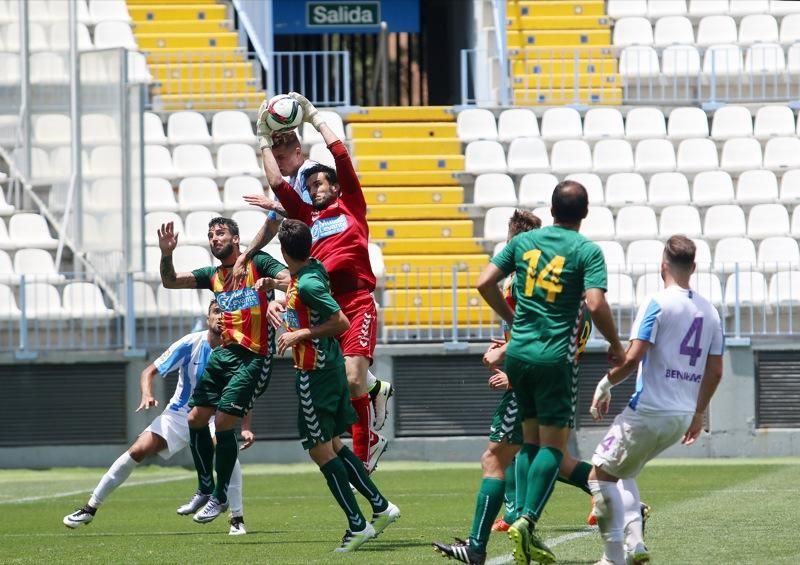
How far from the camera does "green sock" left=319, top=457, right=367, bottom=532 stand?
821 cm

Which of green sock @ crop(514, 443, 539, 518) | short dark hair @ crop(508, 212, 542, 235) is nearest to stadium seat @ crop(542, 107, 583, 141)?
short dark hair @ crop(508, 212, 542, 235)

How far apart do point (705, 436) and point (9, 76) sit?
33.3 feet

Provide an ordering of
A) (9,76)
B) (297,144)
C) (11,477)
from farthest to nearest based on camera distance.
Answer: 1. (9,76)
2. (11,477)
3. (297,144)

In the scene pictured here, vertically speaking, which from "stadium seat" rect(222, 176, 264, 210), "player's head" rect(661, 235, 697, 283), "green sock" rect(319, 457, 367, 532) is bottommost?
"green sock" rect(319, 457, 367, 532)

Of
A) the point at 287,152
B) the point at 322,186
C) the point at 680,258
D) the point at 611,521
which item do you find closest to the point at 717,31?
the point at 287,152

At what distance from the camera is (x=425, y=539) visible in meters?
8.80

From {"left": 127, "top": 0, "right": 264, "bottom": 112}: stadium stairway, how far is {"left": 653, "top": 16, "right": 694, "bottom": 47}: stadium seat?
581cm

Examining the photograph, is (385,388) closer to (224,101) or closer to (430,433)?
(430,433)

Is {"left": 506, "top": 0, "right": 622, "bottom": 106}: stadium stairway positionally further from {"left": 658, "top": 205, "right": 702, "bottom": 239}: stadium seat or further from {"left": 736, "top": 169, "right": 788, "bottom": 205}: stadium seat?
{"left": 658, "top": 205, "right": 702, "bottom": 239}: stadium seat

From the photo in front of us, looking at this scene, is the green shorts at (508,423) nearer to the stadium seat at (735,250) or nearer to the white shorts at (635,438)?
the white shorts at (635,438)

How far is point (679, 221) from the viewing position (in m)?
18.8

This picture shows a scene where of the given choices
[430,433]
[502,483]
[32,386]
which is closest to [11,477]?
[32,386]

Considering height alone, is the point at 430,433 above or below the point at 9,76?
below

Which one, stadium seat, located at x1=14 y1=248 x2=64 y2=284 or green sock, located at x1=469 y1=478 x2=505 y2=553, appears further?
stadium seat, located at x1=14 y1=248 x2=64 y2=284
